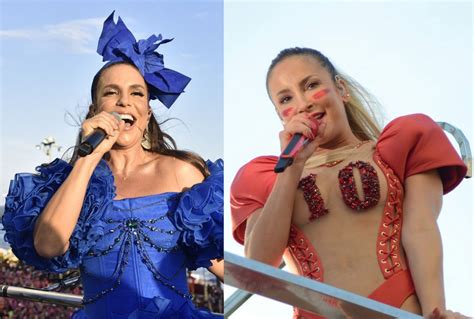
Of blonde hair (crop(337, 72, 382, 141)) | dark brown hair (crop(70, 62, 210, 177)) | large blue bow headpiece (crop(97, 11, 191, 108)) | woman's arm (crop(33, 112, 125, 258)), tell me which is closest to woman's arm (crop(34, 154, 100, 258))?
woman's arm (crop(33, 112, 125, 258))

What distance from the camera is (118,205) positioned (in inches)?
77.8

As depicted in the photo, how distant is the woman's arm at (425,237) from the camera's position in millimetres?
1911

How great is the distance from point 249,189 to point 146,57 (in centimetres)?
31

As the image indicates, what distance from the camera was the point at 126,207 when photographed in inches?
77.7

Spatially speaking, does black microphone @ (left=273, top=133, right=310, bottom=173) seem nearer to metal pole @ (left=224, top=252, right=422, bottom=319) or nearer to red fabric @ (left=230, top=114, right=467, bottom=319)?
red fabric @ (left=230, top=114, right=467, bottom=319)

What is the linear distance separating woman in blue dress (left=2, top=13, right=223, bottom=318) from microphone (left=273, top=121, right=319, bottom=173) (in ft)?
0.39

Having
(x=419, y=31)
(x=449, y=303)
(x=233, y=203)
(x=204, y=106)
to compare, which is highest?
(x=419, y=31)

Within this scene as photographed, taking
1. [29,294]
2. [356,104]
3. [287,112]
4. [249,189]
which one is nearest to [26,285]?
[29,294]

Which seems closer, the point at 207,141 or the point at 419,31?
the point at 207,141

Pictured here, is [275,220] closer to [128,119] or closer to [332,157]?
[332,157]

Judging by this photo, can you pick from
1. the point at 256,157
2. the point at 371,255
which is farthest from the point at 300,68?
the point at 371,255

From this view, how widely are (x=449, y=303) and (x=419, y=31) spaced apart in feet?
1.78

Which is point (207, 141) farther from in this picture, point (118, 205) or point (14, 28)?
point (14, 28)

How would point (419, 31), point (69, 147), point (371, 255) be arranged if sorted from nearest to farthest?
point (371, 255)
point (69, 147)
point (419, 31)
